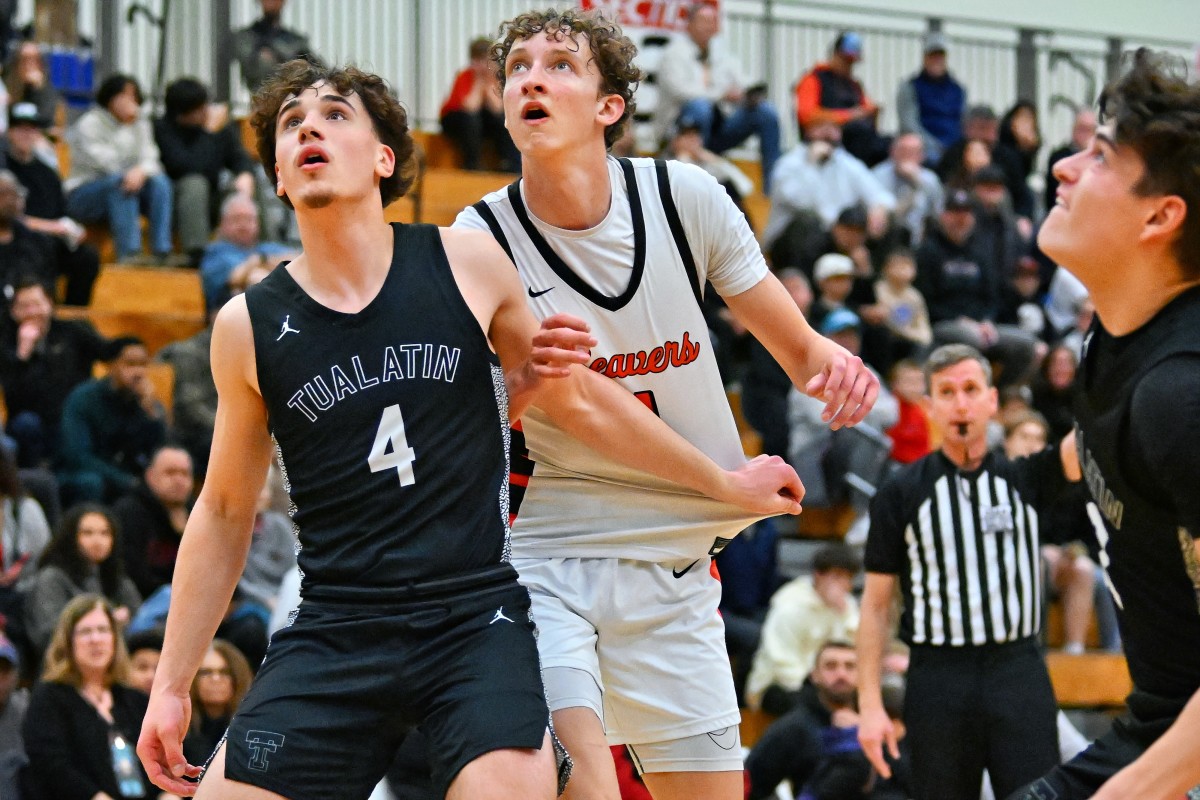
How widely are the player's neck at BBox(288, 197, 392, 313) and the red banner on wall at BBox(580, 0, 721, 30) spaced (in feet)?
32.7

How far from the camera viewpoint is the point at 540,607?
172 inches

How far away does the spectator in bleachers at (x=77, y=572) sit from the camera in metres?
8.53

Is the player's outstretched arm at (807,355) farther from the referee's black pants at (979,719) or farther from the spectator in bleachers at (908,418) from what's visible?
the spectator in bleachers at (908,418)

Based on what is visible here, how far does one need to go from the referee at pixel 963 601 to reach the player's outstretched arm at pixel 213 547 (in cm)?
343

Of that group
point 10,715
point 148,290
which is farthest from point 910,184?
point 10,715

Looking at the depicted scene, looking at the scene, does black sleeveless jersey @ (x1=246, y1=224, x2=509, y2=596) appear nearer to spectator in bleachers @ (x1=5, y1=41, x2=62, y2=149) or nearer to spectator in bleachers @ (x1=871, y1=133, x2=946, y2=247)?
spectator in bleachers @ (x1=5, y1=41, x2=62, y2=149)

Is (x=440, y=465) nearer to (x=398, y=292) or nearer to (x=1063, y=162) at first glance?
Answer: (x=398, y=292)

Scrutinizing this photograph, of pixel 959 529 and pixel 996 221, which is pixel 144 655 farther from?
pixel 996 221

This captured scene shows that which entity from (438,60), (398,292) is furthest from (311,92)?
(438,60)

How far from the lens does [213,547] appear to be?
3.95m

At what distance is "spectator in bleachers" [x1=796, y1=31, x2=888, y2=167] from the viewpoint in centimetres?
1555

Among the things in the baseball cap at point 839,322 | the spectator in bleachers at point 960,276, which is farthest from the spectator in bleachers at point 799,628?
the spectator in bleachers at point 960,276

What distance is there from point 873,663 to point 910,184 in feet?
30.3

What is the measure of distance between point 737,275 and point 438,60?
1260 centimetres
